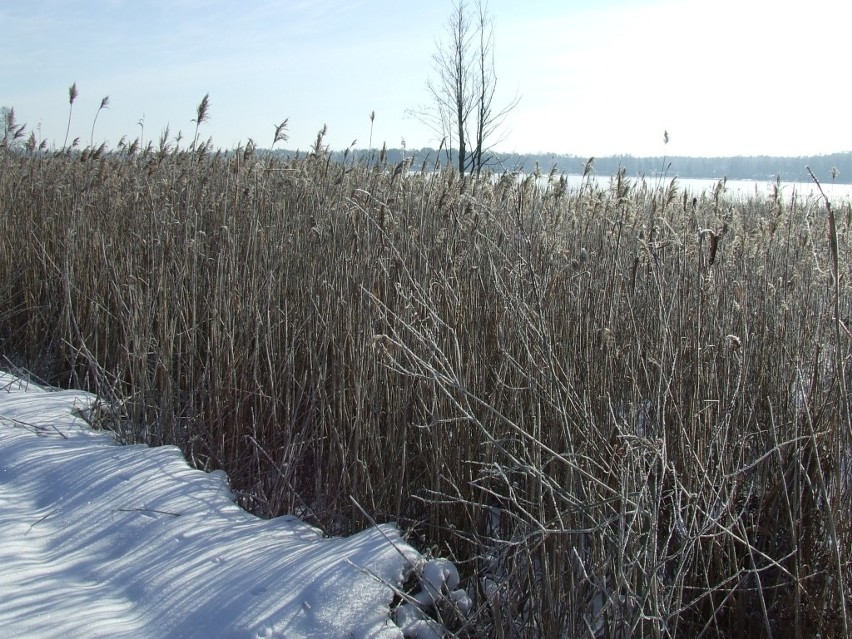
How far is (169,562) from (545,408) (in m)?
1.15

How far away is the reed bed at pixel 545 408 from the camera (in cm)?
157

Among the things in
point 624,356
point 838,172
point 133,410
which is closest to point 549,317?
point 624,356

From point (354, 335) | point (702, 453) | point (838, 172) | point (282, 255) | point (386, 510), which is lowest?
point (386, 510)

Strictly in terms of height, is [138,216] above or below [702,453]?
above

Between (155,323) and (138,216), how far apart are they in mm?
929

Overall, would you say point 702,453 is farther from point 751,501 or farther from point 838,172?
point 838,172

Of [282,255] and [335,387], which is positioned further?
[282,255]

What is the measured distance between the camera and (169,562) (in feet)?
6.45

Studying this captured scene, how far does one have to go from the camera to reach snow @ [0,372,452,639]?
1704mm

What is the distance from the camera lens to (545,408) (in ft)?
6.64

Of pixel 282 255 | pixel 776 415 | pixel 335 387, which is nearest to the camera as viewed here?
pixel 776 415

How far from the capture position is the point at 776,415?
7.06 feet

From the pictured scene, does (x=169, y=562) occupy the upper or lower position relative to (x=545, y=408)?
lower

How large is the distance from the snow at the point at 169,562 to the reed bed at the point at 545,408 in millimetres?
173
